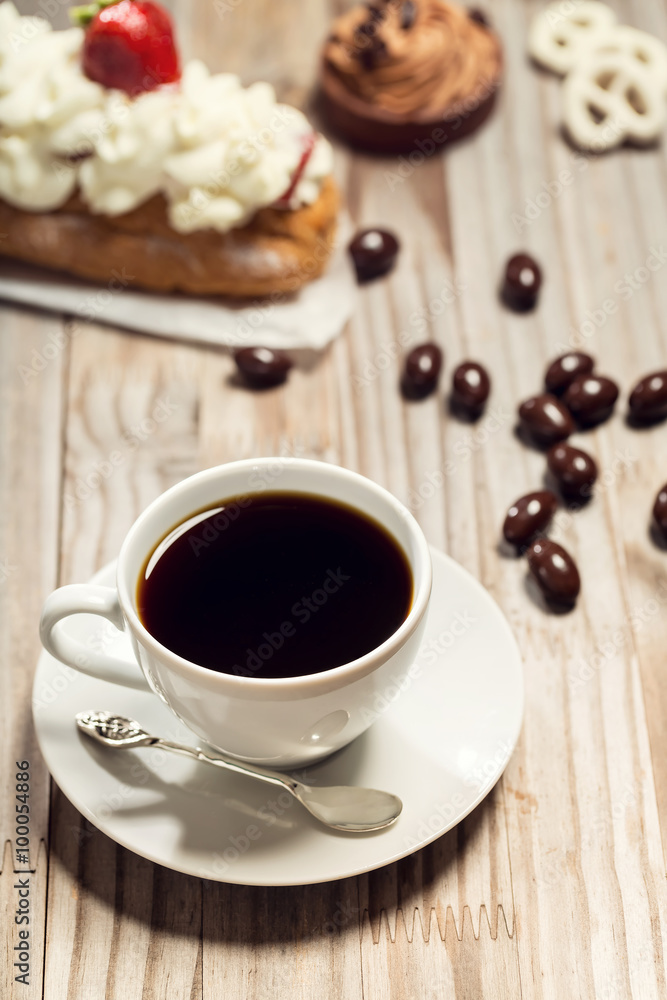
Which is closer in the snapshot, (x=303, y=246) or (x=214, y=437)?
(x=214, y=437)

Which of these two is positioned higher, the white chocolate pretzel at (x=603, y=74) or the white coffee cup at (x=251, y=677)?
the white chocolate pretzel at (x=603, y=74)

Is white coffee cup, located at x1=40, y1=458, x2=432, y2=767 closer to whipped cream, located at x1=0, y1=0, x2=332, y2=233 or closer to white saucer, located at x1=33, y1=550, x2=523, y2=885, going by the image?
white saucer, located at x1=33, y1=550, x2=523, y2=885

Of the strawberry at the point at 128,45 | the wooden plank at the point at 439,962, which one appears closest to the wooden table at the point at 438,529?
the wooden plank at the point at 439,962

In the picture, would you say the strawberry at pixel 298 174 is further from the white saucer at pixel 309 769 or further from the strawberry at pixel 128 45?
the white saucer at pixel 309 769

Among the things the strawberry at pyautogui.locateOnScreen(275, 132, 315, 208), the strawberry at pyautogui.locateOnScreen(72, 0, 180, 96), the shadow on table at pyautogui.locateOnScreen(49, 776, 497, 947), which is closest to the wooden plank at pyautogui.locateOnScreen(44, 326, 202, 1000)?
the shadow on table at pyautogui.locateOnScreen(49, 776, 497, 947)

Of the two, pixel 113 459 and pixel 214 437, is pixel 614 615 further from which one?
pixel 113 459

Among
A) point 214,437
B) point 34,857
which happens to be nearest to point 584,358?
point 214,437

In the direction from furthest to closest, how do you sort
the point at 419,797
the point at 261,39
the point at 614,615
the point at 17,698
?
the point at 261,39, the point at 614,615, the point at 17,698, the point at 419,797

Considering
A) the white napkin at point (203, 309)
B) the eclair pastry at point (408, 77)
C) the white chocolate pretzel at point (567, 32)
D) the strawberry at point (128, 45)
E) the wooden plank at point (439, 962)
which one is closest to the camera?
the wooden plank at point (439, 962)
